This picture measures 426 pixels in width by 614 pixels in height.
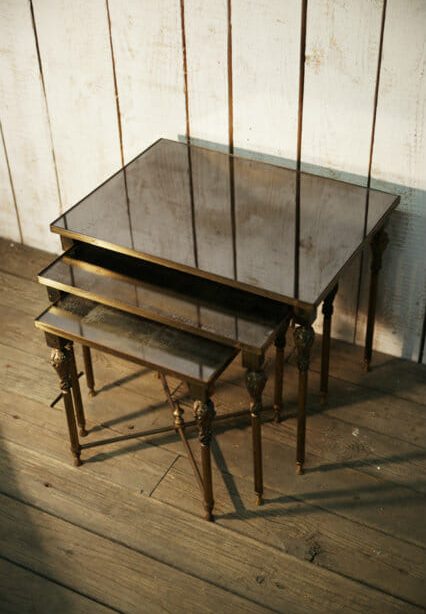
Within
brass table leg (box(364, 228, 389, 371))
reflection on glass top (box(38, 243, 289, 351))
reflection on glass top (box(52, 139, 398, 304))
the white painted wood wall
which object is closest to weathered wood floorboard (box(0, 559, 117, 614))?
reflection on glass top (box(38, 243, 289, 351))

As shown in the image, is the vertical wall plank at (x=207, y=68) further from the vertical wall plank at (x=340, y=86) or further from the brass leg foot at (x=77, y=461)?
the brass leg foot at (x=77, y=461)

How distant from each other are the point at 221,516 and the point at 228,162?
1096 millimetres

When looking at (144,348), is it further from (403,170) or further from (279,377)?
(403,170)

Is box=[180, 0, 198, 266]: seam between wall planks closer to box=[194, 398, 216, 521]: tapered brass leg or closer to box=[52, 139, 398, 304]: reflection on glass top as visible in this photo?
box=[52, 139, 398, 304]: reflection on glass top

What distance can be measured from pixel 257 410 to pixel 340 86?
3.30ft

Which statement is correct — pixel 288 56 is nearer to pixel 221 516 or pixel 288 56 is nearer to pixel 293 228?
pixel 293 228

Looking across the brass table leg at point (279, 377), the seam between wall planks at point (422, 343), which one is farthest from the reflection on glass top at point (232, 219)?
the seam between wall planks at point (422, 343)

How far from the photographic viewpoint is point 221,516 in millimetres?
2516

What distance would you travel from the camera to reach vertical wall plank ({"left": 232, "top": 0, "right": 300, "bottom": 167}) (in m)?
2.55

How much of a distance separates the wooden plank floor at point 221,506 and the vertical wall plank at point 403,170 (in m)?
0.16

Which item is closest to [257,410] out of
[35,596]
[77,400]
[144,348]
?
[144,348]

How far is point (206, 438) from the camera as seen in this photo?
90.5 inches

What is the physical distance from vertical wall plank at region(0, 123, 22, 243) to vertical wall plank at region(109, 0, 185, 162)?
26.1 inches

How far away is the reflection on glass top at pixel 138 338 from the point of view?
2221mm
